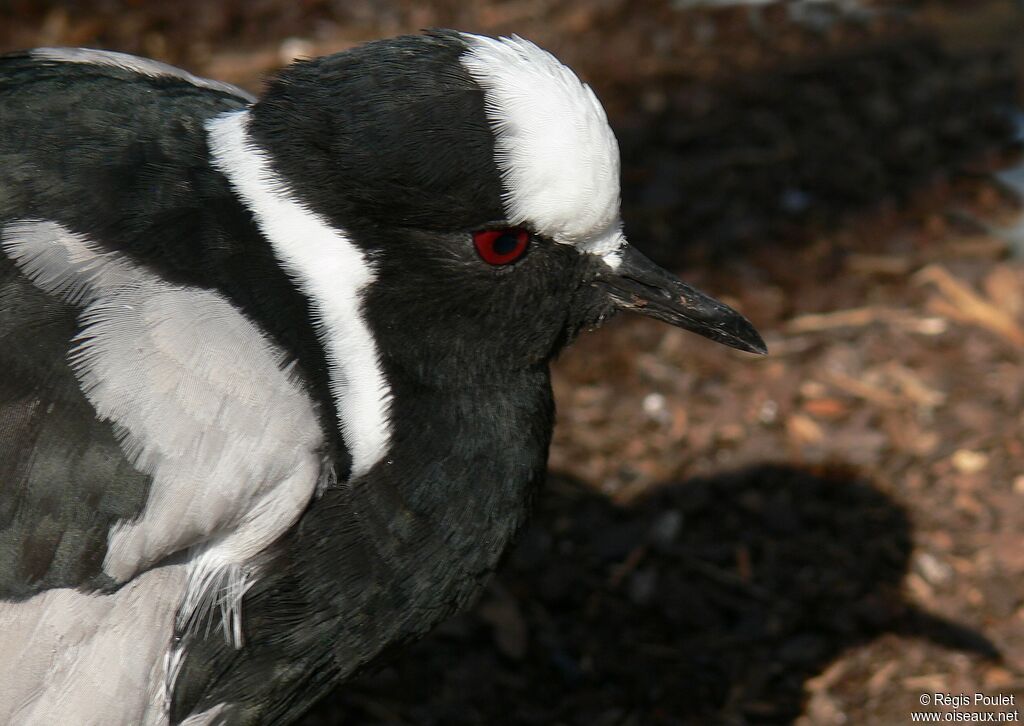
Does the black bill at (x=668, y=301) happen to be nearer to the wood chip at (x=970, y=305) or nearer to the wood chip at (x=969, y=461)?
the wood chip at (x=969, y=461)

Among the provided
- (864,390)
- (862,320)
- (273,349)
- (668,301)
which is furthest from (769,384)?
(273,349)

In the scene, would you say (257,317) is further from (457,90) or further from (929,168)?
(929,168)

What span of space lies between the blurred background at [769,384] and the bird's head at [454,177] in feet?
2.85

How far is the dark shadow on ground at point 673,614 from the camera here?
3.96 m

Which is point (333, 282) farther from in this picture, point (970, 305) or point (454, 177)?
point (970, 305)

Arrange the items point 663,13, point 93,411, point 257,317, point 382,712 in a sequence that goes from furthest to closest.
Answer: point 663,13 < point 382,712 < point 257,317 < point 93,411

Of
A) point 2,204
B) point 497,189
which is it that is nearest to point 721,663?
point 497,189

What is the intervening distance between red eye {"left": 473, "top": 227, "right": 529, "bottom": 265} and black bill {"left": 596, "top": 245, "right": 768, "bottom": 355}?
26 cm

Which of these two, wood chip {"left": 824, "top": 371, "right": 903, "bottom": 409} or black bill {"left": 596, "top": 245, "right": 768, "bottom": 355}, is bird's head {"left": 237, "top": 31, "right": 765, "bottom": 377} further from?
wood chip {"left": 824, "top": 371, "right": 903, "bottom": 409}

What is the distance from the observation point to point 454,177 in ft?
9.34

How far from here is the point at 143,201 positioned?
9.37 feet

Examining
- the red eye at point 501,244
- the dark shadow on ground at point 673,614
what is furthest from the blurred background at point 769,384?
the red eye at point 501,244

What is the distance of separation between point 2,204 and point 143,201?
288mm

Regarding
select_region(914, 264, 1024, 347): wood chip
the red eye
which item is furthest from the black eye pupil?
select_region(914, 264, 1024, 347): wood chip
